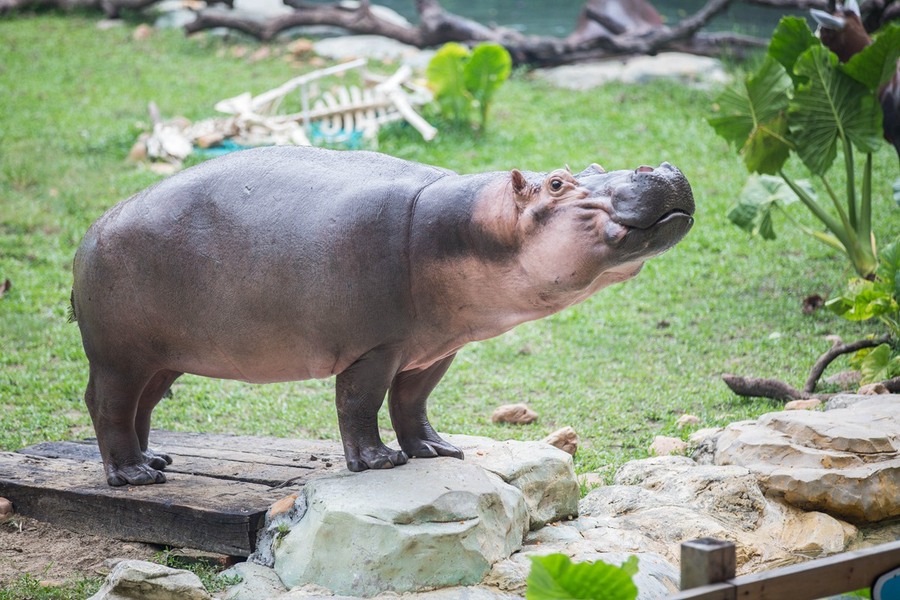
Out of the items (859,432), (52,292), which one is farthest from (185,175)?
(52,292)

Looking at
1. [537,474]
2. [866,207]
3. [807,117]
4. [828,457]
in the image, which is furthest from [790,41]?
[537,474]

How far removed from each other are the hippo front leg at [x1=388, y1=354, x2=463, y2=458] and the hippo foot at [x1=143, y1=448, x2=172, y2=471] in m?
1.11

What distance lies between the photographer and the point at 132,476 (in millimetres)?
4520

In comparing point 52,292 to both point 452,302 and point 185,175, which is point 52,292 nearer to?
point 185,175

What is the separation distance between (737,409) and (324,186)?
126 inches

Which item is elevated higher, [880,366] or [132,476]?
[132,476]

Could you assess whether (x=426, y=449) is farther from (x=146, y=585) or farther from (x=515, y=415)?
(x=515, y=415)

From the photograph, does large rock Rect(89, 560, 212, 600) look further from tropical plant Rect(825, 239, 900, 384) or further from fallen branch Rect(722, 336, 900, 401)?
tropical plant Rect(825, 239, 900, 384)

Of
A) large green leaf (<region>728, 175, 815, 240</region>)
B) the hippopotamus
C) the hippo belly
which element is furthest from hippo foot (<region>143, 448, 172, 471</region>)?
large green leaf (<region>728, 175, 815, 240</region>)

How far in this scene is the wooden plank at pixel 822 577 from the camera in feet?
8.75

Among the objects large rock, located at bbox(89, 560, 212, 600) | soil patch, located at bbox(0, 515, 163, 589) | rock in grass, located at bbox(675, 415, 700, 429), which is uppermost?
large rock, located at bbox(89, 560, 212, 600)

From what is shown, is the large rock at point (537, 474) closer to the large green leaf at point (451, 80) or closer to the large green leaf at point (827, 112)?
the large green leaf at point (827, 112)

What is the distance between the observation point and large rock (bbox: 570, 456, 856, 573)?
4.24 metres

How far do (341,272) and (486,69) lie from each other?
7.90 m
